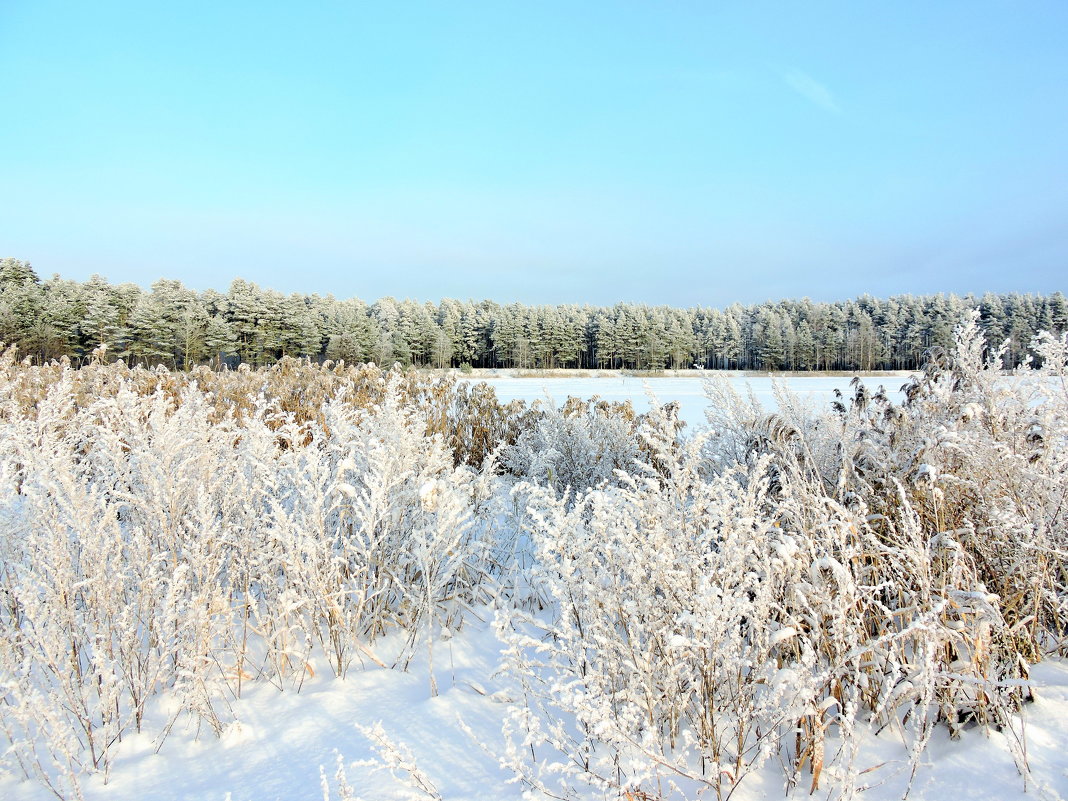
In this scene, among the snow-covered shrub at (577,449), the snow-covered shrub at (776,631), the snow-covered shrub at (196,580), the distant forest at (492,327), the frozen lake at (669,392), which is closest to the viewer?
the snow-covered shrub at (776,631)

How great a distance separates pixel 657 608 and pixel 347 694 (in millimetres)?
1336

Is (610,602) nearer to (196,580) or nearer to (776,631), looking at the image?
(776,631)

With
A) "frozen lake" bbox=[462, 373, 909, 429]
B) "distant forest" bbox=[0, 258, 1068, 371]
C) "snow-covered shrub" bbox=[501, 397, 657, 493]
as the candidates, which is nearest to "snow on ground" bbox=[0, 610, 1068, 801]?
"frozen lake" bbox=[462, 373, 909, 429]

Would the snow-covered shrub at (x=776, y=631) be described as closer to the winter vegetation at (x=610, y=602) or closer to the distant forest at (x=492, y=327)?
the winter vegetation at (x=610, y=602)

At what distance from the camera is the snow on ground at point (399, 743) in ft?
5.51

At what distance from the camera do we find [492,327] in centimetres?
6919

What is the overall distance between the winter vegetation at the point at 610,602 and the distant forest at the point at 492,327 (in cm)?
4465

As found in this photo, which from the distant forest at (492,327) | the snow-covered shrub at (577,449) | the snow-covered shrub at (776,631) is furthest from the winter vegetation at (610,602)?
the distant forest at (492,327)

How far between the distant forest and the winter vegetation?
4465 cm

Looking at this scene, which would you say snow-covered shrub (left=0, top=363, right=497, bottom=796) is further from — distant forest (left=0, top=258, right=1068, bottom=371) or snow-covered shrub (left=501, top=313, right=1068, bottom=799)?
distant forest (left=0, top=258, right=1068, bottom=371)

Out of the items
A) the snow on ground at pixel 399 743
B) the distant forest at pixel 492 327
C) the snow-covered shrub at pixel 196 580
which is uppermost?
the distant forest at pixel 492 327

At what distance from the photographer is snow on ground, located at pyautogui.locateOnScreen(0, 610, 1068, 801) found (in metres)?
1.68

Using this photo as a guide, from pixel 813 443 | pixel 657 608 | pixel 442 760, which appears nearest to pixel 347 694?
pixel 442 760

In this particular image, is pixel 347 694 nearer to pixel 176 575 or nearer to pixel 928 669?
pixel 176 575
